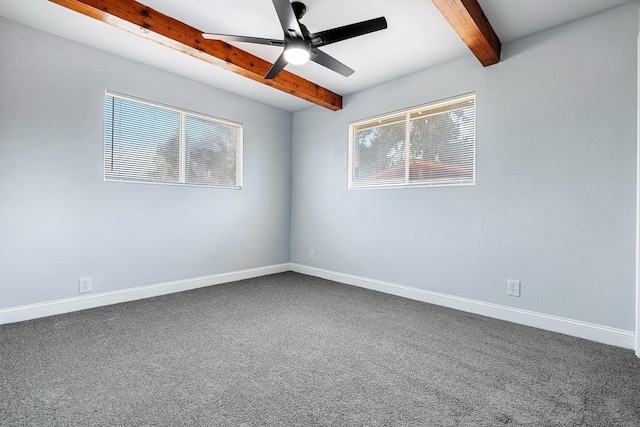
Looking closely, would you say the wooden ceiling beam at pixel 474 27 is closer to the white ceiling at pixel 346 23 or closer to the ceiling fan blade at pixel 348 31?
the white ceiling at pixel 346 23

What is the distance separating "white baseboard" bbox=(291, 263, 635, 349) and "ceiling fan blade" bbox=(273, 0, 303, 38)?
279 cm

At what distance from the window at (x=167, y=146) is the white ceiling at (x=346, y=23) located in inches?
21.4

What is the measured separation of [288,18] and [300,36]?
0.19m

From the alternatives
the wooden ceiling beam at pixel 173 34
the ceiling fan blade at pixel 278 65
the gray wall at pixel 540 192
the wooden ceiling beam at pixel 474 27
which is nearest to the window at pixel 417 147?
the gray wall at pixel 540 192

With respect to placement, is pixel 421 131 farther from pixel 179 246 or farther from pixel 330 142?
→ pixel 179 246

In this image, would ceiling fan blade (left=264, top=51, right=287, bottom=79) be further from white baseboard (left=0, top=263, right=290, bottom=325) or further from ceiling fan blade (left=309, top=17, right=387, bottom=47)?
white baseboard (left=0, top=263, right=290, bottom=325)

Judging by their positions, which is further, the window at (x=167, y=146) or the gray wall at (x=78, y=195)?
the window at (x=167, y=146)

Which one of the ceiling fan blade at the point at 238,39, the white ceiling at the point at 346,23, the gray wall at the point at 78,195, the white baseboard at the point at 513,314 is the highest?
the white ceiling at the point at 346,23

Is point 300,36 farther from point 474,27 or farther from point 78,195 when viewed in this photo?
point 78,195

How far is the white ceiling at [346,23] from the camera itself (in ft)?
7.48

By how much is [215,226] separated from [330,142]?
197 cm

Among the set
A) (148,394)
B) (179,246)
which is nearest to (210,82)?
(179,246)

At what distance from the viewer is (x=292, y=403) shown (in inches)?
59.4

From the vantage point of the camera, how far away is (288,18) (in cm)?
196
